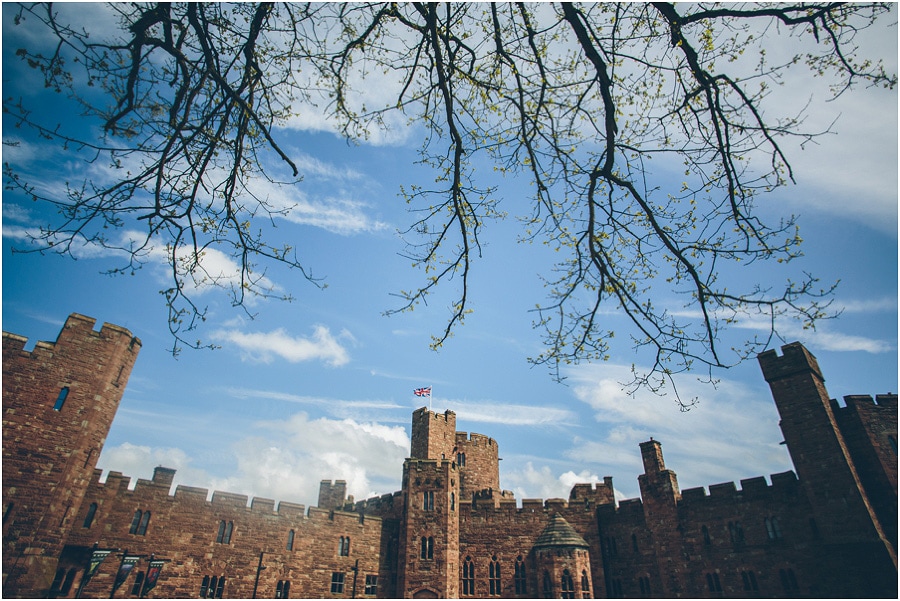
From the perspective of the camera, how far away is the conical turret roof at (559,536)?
2462 centimetres

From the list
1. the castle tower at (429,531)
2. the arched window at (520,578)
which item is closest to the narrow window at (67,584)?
the castle tower at (429,531)

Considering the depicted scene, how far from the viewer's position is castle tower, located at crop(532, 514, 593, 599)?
78.0ft

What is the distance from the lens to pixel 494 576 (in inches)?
1028

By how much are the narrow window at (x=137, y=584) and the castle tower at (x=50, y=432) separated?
4.94 meters

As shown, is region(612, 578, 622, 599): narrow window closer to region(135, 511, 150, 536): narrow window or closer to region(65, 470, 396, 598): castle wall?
region(65, 470, 396, 598): castle wall

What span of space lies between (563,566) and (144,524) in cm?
2159

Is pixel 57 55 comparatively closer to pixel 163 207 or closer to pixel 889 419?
pixel 163 207

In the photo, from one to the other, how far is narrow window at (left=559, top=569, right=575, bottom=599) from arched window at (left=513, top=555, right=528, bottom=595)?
245cm

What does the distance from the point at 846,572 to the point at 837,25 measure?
20.3m

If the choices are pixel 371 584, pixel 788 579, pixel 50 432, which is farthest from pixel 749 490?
pixel 50 432


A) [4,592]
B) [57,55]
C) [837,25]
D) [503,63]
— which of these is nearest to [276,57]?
[57,55]

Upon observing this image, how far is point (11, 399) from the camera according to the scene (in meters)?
16.8

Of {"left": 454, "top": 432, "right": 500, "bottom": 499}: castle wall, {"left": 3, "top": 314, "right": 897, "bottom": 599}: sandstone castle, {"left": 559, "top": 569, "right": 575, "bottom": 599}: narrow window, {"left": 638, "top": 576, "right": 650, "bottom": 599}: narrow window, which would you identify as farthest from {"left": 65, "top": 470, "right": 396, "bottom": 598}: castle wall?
{"left": 638, "top": 576, "right": 650, "bottom": 599}: narrow window

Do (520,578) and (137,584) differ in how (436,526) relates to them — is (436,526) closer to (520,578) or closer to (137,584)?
(520,578)
